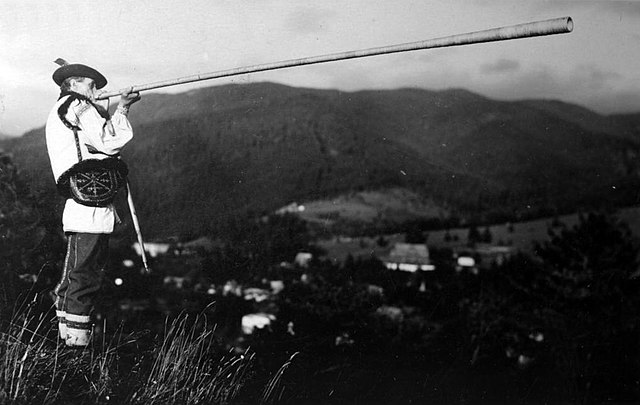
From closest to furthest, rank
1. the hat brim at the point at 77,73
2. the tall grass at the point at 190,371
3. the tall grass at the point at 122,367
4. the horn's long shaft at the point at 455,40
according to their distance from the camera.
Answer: the horn's long shaft at the point at 455,40, the tall grass at the point at 122,367, the tall grass at the point at 190,371, the hat brim at the point at 77,73

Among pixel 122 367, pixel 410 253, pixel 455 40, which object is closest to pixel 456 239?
pixel 410 253

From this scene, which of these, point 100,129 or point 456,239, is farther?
point 456,239

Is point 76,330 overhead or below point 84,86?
below

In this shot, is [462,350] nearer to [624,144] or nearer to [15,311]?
[624,144]

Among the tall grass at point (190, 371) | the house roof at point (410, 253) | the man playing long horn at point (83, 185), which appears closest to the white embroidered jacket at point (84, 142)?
the man playing long horn at point (83, 185)

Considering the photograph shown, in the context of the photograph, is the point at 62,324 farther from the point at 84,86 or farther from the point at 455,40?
the point at 455,40

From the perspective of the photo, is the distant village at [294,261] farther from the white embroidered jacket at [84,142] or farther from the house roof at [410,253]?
the white embroidered jacket at [84,142]
